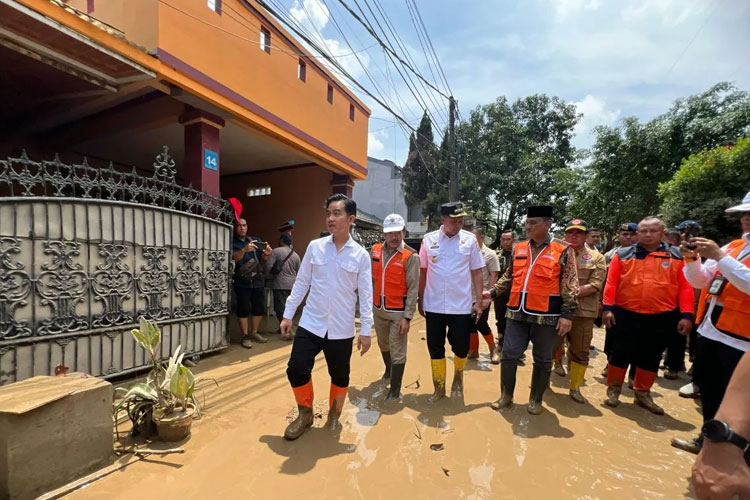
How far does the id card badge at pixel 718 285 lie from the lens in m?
2.51

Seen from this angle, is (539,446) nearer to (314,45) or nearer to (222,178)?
(314,45)

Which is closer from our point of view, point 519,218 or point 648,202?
point 648,202

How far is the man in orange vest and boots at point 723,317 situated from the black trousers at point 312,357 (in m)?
2.61

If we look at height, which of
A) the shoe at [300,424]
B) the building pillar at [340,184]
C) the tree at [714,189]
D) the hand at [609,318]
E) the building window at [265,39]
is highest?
the building window at [265,39]

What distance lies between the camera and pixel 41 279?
3.12m

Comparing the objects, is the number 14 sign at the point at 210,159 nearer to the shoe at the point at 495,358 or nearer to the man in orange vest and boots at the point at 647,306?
the shoe at the point at 495,358

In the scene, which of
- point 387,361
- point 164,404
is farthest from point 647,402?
point 164,404

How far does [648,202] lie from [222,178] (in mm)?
14145

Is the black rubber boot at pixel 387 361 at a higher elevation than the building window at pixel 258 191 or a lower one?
lower

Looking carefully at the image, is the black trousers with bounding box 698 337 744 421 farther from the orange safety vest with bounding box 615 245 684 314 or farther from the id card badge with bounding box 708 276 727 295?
the orange safety vest with bounding box 615 245 684 314

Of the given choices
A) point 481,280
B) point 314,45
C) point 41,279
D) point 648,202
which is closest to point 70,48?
point 41,279

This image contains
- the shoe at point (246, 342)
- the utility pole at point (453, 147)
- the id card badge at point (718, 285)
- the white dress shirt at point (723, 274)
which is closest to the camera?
the white dress shirt at point (723, 274)

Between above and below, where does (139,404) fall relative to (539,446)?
above

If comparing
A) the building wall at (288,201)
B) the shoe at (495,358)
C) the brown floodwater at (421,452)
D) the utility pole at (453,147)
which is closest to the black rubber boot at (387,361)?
the brown floodwater at (421,452)
